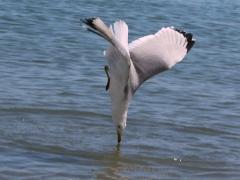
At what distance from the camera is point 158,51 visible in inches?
312

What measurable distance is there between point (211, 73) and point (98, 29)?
676 centimetres

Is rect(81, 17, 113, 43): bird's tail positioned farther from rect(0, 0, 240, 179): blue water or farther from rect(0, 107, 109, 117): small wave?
rect(0, 107, 109, 117): small wave

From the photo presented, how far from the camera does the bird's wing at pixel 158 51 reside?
7824mm

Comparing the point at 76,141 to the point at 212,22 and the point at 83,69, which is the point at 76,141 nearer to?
the point at 83,69

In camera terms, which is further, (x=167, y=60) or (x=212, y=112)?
(x=212, y=112)

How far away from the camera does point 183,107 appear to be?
10805 mm

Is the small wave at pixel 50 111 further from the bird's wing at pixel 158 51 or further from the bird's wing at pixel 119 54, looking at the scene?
the bird's wing at pixel 119 54

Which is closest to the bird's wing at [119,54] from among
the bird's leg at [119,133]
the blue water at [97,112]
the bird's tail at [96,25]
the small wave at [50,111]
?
the bird's tail at [96,25]

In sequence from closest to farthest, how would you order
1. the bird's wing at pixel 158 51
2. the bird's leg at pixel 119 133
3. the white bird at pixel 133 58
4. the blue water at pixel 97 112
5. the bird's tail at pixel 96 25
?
the bird's tail at pixel 96 25
the white bird at pixel 133 58
the bird's wing at pixel 158 51
the blue water at pixel 97 112
the bird's leg at pixel 119 133

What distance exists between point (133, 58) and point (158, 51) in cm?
28

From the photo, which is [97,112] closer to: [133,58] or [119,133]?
[119,133]

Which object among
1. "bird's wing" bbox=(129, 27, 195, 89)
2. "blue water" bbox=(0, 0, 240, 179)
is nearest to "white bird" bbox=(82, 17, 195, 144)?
"bird's wing" bbox=(129, 27, 195, 89)

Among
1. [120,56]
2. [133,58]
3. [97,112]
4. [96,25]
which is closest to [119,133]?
[133,58]

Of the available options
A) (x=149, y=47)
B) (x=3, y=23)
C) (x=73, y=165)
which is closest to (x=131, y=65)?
(x=149, y=47)
